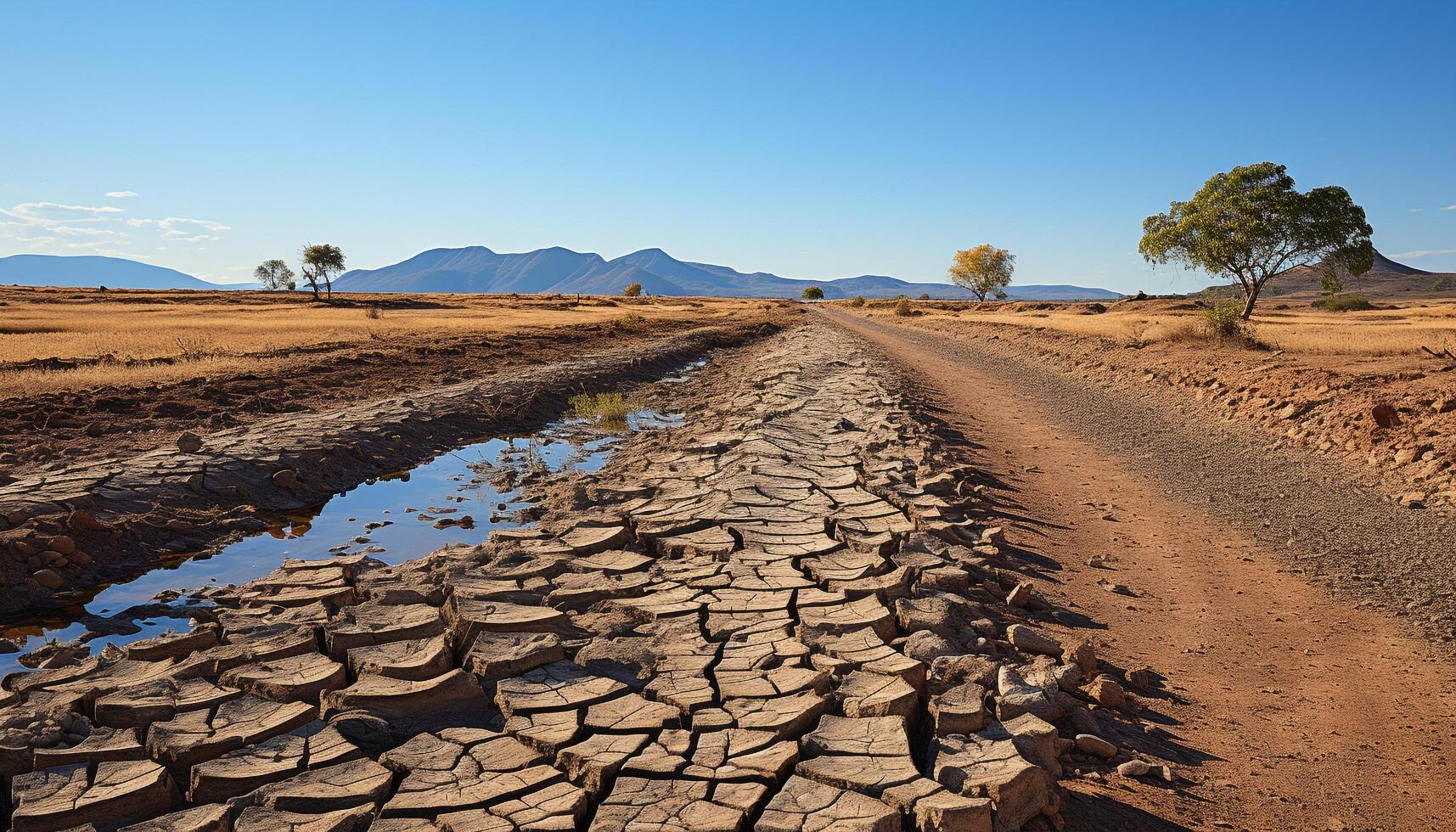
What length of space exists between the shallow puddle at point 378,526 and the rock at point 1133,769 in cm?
539

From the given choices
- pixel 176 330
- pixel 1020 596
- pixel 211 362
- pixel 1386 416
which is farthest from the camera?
pixel 176 330

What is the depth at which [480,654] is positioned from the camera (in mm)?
4199

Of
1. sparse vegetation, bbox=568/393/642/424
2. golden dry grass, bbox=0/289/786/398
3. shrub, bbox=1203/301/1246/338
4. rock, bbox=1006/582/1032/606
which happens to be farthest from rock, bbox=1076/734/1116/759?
shrub, bbox=1203/301/1246/338

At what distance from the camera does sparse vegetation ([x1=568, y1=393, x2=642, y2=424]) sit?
45.4 ft

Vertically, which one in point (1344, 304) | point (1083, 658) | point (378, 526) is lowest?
point (378, 526)

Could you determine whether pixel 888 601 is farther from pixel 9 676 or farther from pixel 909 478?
pixel 9 676

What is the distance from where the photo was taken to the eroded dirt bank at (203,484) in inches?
250

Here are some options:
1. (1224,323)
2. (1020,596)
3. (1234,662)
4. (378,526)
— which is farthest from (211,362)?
(1224,323)

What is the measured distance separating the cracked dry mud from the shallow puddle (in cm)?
93

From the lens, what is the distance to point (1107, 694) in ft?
13.4

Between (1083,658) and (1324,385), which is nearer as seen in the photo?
(1083,658)

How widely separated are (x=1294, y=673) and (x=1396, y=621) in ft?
3.88

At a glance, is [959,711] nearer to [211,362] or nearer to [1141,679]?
[1141,679]

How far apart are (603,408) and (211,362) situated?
30.4ft
